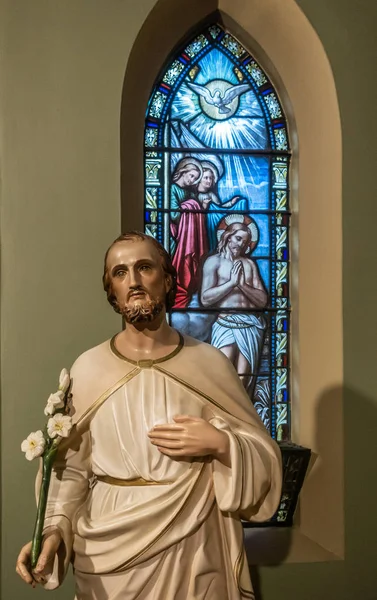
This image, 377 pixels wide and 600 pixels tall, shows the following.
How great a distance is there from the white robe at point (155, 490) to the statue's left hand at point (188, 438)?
0.05 metres

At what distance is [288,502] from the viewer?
13.5ft

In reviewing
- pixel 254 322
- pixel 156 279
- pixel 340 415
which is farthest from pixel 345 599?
pixel 156 279

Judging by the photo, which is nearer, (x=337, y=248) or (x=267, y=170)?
(x=337, y=248)

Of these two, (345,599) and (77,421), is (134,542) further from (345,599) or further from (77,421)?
(345,599)

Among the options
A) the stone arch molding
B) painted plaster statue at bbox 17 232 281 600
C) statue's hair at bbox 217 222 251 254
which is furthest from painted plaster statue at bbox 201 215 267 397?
painted plaster statue at bbox 17 232 281 600

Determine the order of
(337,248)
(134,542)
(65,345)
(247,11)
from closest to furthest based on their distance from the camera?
(134,542) < (65,345) < (337,248) < (247,11)

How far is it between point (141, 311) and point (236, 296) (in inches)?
72.5

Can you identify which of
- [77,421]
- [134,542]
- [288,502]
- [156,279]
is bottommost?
[288,502]

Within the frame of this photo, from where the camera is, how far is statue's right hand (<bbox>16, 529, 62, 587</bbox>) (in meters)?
2.42

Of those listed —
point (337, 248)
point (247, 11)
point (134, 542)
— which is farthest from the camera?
point (247, 11)

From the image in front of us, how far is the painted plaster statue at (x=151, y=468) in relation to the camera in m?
2.50

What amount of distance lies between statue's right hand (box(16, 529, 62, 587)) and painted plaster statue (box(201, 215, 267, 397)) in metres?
1.96

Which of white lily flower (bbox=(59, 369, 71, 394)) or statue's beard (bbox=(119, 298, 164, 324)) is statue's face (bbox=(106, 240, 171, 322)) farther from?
white lily flower (bbox=(59, 369, 71, 394))

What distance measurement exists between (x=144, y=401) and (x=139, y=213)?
179cm
